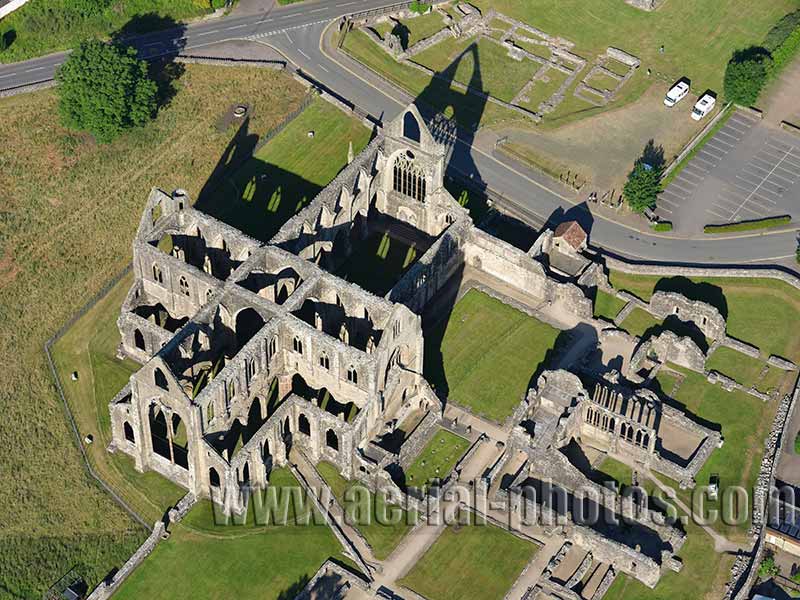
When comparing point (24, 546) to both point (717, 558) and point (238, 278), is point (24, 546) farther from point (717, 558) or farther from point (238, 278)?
point (717, 558)

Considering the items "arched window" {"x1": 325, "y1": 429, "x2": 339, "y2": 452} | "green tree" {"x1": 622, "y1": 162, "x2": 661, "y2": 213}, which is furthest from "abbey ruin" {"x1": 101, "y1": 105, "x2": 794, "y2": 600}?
"green tree" {"x1": 622, "y1": 162, "x2": 661, "y2": 213}

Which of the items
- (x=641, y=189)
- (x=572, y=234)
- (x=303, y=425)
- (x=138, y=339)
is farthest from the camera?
(x=641, y=189)

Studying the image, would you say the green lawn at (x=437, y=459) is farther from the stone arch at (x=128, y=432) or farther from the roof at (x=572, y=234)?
the roof at (x=572, y=234)

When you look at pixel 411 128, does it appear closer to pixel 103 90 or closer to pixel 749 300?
pixel 103 90

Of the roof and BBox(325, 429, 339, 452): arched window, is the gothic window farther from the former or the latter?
BBox(325, 429, 339, 452): arched window

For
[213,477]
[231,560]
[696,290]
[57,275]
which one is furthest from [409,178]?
[231,560]

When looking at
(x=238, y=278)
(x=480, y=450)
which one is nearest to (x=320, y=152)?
(x=238, y=278)

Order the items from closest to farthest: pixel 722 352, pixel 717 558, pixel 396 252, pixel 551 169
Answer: pixel 717 558 < pixel 722 352 < pixel 396 252 < pixel 551 169
